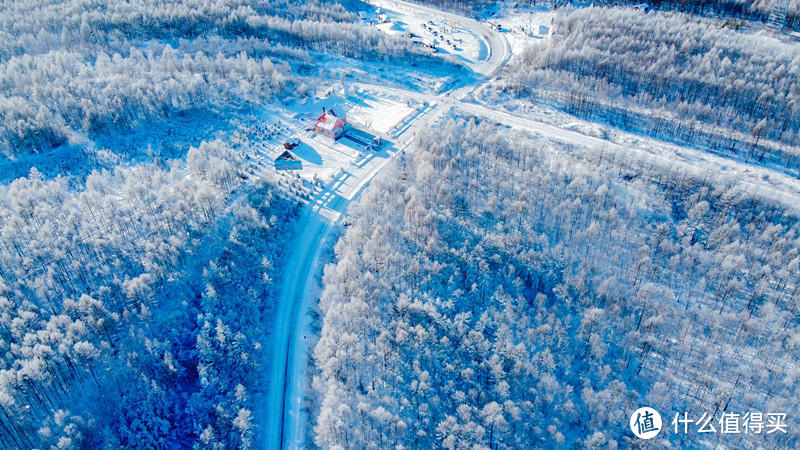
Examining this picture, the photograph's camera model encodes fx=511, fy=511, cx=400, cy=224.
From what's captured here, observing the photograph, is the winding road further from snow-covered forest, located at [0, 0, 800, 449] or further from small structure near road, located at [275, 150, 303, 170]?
small structure near road, located at [275, 150, 303, 170]

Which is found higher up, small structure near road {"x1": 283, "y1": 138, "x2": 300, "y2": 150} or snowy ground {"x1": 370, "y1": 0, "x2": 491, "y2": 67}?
snowy ground {"x1": 370, "y1": 0, "x2": 491, "y2": 67}

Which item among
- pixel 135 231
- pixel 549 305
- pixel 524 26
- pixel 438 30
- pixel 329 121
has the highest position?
pixel 524 26

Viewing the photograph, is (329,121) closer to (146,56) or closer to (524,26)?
(146,56)

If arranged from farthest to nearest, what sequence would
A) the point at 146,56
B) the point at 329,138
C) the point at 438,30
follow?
the point at 438,30 < the point at 146,56 < the point at 329,138

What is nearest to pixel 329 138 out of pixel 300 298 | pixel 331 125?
pixel 331 125

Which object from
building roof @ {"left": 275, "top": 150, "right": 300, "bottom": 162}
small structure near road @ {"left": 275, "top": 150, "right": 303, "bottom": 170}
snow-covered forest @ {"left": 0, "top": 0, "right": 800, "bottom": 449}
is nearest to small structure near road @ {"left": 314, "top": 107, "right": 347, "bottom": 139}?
snow-covered forest @ {"left": 0, "top": 0, "right": 800, "bottom": 449}

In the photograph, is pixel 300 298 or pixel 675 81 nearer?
pixel 300 298

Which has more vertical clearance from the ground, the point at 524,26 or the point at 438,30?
the point at 524,26
